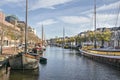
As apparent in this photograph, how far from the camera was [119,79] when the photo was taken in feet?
125

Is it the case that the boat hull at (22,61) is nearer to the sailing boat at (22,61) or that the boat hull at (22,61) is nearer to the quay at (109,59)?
the sailing boat at (22,61)

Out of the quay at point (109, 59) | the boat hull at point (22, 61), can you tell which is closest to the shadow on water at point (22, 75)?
the boat hull at point (22, 61)

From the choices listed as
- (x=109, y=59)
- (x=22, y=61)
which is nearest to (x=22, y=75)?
(x=22, y=61)

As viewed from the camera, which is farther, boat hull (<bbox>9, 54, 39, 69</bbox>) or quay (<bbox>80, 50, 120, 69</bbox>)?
quay (<bbox>80, 50, 120, 69</bbox>)

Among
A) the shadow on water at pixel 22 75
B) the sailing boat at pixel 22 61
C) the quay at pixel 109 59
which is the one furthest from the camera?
the quay at pixel 109 59

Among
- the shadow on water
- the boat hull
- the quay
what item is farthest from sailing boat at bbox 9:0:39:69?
the quay

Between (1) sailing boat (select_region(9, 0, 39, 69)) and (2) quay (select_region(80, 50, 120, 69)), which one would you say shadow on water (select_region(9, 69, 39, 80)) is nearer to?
(1) sailing boat (select_region(9, 0, 39, 69))

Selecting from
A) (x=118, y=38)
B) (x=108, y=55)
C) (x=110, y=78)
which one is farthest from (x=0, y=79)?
(x=118, y=38)

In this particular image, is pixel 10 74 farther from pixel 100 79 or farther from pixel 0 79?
pixel 100 79

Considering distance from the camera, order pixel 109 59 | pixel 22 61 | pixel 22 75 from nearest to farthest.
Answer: pixel 22 75, pixel 22 61, pixel 109 59

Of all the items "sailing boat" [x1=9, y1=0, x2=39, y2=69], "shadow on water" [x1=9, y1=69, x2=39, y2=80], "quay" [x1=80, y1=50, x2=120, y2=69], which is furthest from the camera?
"quay" [x1=80, y1=50, x2=120, y2=69]

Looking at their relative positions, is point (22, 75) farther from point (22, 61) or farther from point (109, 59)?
point (109, 59)

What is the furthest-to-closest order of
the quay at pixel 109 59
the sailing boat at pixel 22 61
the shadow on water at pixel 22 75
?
the quay at pixel 109 59, the sailing boat at pixel 22 61, the shadow on water at pixel 22 75

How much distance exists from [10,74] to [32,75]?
3326mm
